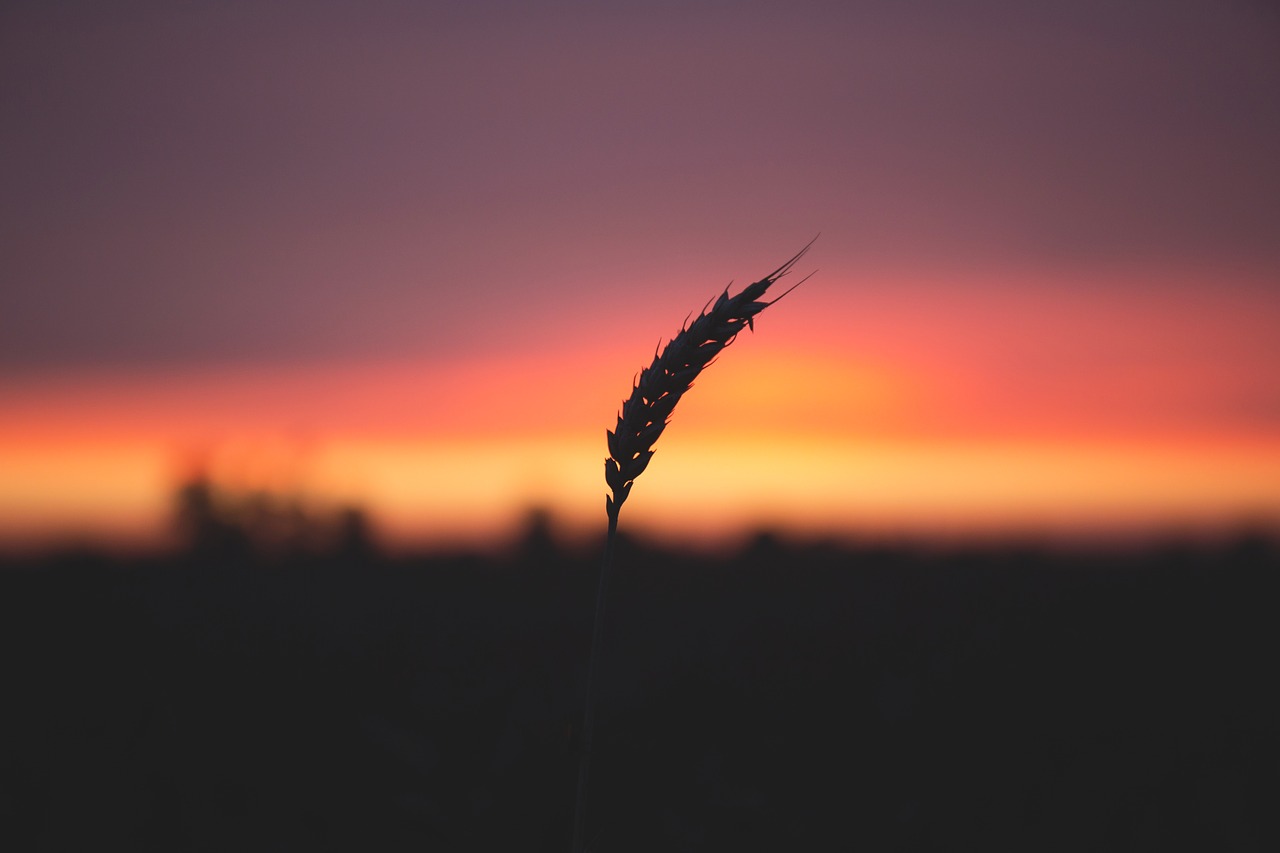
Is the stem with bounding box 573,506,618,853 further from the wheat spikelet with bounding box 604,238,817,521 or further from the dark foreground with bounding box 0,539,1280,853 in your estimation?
the dark foreground with bounding box 0,539,1280,853

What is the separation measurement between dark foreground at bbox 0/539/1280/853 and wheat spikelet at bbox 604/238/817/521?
15.3 feet

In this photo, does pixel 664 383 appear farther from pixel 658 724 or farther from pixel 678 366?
pixel 658 724

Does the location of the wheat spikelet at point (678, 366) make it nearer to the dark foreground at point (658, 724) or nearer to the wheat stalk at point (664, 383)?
the wheat stalk at point (664, 383)

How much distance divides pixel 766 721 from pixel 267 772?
14.3 ft

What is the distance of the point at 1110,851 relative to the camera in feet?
23.0

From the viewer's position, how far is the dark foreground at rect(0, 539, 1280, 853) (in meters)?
7.08

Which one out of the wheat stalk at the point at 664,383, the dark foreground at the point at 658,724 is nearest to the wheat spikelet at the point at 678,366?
the wheat stalk at the point at 664,383

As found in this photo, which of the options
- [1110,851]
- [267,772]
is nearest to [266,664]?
[267,772]

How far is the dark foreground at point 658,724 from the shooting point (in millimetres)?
7078

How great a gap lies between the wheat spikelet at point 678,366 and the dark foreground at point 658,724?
467 centimetres

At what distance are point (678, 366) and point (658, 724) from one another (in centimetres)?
635

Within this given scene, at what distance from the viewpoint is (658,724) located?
812cm

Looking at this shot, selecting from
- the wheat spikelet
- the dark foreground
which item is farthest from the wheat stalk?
the dark foreground

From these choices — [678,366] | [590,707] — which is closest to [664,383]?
[678,366]
